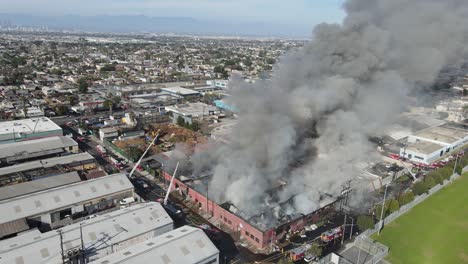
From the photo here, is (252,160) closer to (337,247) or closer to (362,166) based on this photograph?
(337,247)

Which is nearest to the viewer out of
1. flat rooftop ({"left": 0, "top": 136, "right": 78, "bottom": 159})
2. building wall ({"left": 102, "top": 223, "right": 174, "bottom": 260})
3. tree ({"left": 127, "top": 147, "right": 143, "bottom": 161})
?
building wall ({"left": 102, "top": 223, "right": 174, "bottom": 260})

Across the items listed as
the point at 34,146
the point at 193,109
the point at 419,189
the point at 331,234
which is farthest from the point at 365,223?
the point at 193,109

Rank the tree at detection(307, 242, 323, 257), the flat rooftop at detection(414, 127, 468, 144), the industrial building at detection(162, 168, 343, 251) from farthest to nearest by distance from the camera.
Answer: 1. the flat rooftop at detection(414, 127, 468, 144)
2. the industrial building at detection(162, 168, 343, 251)
3. the tree at detection(307, 242, 323, 257)

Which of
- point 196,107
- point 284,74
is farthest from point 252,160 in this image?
→ point 196,107

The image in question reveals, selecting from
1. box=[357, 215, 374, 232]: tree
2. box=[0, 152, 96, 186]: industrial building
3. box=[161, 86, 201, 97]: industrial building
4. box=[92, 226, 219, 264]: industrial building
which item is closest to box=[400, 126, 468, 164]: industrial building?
box=[357, 215, 374, 232]: tree

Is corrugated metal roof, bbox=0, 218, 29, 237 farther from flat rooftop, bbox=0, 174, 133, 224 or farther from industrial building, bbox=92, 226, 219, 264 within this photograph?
industrial building, bbox=92, 226, 219, 264

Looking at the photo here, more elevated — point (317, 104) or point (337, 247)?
point (317, 104)

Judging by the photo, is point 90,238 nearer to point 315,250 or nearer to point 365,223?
point 315,250

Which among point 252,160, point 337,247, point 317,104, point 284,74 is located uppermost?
point 284,74
